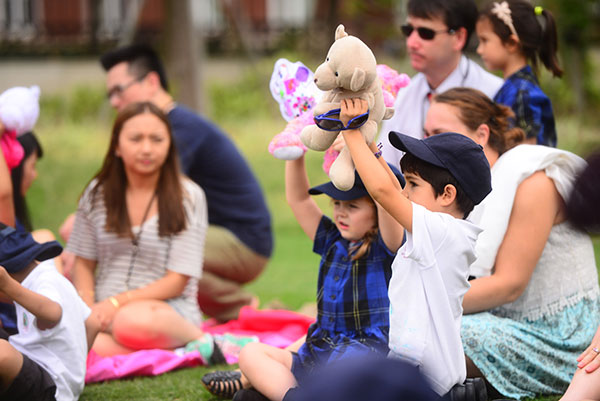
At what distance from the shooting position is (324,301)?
124 inches

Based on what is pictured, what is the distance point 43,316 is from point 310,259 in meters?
5.06

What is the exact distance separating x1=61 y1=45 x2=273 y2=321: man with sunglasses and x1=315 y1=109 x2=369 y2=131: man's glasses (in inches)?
98.5

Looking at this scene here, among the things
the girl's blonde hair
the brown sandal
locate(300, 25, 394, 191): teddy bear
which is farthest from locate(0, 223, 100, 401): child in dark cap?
the girl's blonde hair

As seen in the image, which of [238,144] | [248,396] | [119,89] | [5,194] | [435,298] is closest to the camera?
[435,298]

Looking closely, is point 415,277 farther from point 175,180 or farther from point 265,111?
point 265,111

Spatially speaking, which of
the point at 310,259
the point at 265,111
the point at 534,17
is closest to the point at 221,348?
the point at 534,17

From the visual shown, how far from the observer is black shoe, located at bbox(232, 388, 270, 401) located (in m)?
3.02

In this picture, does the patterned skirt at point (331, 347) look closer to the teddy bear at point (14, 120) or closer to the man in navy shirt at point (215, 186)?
the teddy bear at point (14, 120)

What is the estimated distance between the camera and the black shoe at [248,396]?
3.02 m

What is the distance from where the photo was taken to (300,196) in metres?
3.30

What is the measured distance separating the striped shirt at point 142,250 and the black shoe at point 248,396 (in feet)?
4.18

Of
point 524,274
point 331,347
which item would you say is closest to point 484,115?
point 524,274

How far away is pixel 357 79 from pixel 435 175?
436 mm

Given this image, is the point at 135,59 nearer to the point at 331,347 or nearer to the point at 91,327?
the point at 91,327
